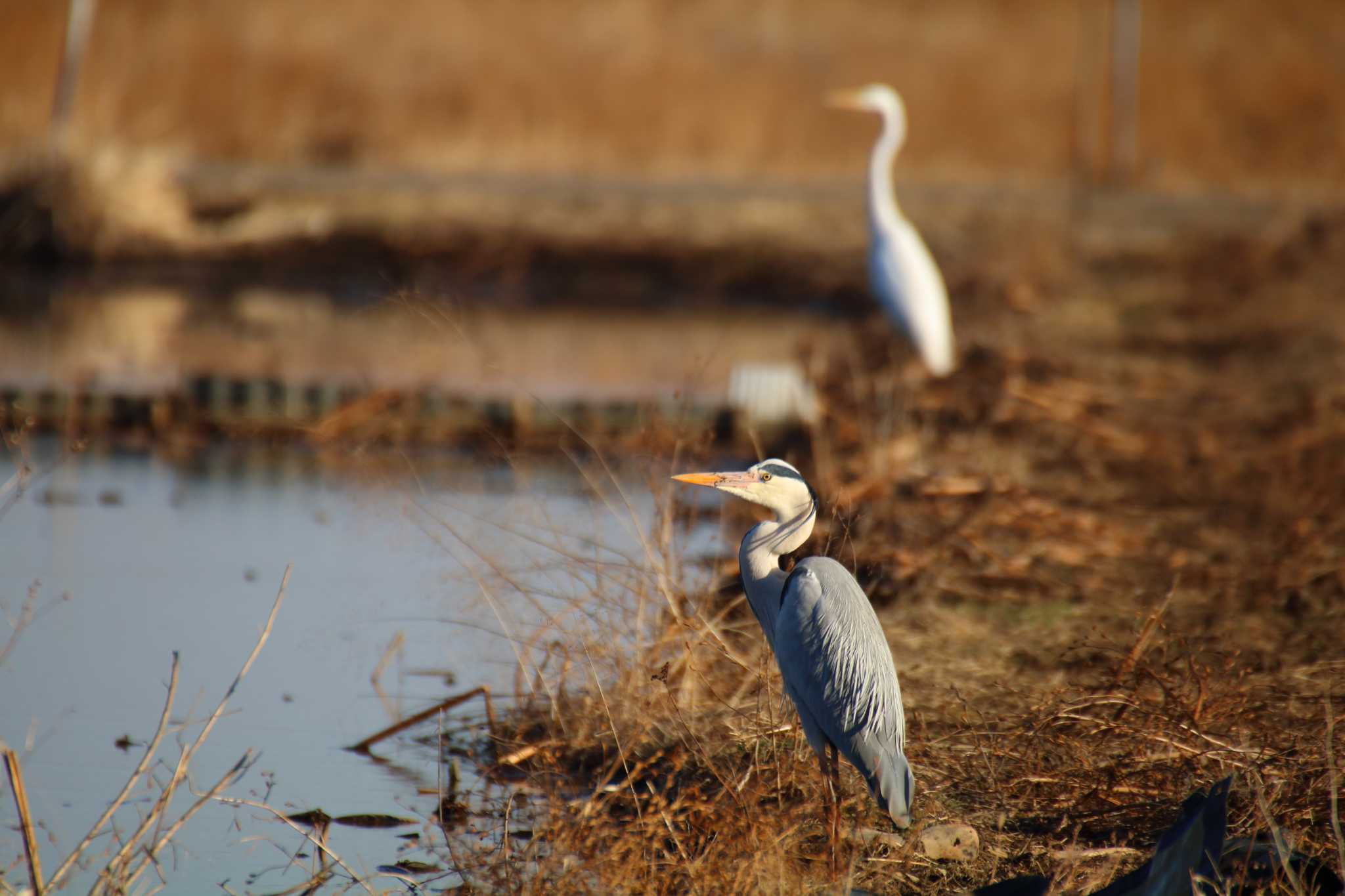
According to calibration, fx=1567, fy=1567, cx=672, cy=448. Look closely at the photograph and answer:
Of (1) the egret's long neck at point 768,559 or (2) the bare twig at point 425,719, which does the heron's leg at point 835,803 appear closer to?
(1) the egret's long neck at point 768,559

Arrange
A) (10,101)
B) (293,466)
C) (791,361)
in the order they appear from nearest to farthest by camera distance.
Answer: (293,466), (791,361), (10,101)

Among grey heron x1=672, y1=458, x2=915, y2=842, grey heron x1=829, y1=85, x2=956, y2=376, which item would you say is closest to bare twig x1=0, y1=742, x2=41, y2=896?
grey heron x1=672, y1=458, x2=915, y2=842

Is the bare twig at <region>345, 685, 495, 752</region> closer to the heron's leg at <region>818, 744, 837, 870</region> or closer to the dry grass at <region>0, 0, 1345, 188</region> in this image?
the heron's leg at <region>818, 744, 837, 870</region>

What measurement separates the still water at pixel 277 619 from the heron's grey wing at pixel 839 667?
627mm

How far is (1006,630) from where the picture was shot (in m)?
5.99

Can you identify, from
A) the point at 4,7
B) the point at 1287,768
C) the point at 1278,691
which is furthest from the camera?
the point at 4,7

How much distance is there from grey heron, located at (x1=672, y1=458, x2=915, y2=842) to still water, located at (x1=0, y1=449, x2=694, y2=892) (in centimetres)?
48

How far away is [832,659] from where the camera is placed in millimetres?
3699

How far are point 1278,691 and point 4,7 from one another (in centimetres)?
2642

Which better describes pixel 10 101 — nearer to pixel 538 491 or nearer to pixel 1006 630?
pixel 538 491

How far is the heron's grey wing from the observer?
3646 millimetres

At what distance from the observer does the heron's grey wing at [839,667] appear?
3.65m

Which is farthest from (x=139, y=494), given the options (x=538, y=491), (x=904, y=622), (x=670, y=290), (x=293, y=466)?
(x=670, y=290)

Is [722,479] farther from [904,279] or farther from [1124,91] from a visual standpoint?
[1124,91]
